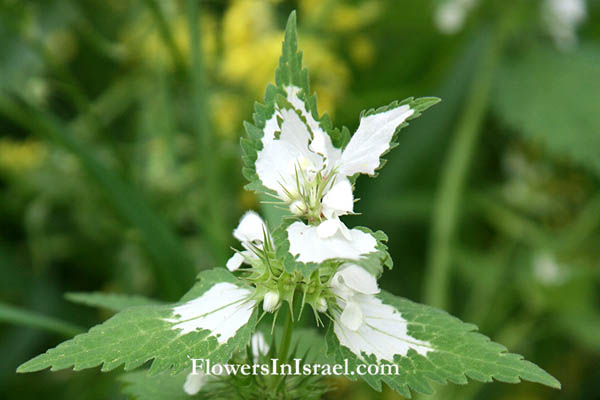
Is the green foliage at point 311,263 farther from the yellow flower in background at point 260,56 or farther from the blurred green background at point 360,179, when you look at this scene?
the yellow flower in background at point 260,56

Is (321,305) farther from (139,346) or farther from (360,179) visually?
(360,179)

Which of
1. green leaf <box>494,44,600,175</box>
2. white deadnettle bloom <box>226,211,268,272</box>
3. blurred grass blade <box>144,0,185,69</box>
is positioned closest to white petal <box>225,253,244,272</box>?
white deadnettle bloom <box>226,211,268,272</box>

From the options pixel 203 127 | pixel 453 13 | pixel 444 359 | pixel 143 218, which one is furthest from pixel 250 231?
pixel 453 13

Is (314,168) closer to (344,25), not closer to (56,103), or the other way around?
(344,25)

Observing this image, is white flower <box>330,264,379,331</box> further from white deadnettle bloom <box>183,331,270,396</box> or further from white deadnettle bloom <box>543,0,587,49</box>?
white deadnettle bloom <box>543,0,587,49</box>

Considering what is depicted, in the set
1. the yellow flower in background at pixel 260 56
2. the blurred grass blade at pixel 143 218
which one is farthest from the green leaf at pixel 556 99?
the blurred grass blade at pixel 143 218

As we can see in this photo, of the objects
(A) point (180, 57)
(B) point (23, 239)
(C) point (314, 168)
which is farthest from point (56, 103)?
(C) point (314, 168)

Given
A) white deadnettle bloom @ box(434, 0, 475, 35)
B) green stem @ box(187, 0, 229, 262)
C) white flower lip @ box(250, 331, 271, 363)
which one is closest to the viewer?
white flower lip @ box(250, 331, 271, 363)
